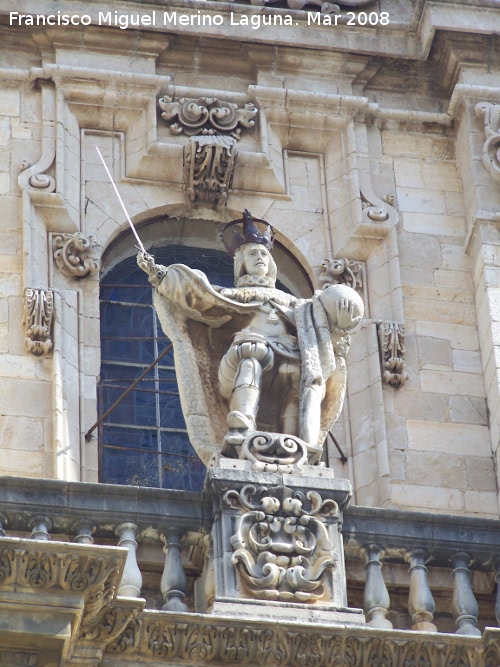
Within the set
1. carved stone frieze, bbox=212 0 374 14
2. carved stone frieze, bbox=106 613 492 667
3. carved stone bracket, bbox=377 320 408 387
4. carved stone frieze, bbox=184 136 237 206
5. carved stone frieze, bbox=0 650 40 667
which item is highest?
carved stone frieze, bbox=212 0 374 14

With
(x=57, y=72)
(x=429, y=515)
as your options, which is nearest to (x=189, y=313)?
(x=429, y=515)

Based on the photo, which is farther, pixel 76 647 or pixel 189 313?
pixel 189 313

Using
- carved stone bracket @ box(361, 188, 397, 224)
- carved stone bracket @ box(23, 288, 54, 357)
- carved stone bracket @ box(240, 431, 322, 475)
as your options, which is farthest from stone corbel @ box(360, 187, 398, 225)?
carved stone bracket @ box(240, 431, 322, 475)

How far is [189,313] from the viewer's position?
1609cm

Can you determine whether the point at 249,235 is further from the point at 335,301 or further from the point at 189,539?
the point at 189,539

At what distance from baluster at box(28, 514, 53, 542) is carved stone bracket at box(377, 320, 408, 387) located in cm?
340

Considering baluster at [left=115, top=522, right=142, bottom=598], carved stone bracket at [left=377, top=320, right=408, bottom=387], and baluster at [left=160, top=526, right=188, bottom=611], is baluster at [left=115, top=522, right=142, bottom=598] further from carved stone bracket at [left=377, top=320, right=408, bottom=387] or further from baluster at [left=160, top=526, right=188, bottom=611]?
carved stone bracket at [left=377, top=320, right=408, bottom=387]

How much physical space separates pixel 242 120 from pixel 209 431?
355 centimetres

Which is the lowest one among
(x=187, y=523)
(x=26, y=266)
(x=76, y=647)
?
(x=76, y=647)

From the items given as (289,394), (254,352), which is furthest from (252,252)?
(289,394)

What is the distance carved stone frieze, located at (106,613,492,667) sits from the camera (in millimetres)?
14234

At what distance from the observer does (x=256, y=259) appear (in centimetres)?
1659

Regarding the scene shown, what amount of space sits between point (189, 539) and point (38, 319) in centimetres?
259

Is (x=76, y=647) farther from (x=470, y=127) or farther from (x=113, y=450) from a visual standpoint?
(x=470, y=127)
